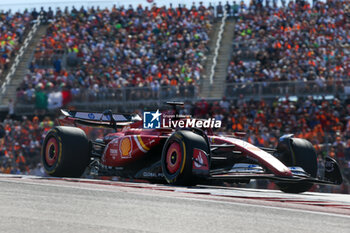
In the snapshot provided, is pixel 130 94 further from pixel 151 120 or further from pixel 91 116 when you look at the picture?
pixel 151 120

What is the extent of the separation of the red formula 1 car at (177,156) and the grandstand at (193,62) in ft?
18.1

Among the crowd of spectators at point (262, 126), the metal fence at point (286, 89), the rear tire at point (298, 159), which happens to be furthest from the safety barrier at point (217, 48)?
the rear tire at point (298, 159)

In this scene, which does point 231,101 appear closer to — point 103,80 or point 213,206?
point 103,80

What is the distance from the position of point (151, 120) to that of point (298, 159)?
2337mm

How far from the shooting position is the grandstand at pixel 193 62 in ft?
72.0

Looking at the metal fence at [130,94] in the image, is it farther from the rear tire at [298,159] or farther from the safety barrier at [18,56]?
the rear tire at [298,159]

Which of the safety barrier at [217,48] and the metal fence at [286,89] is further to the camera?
the safety barrier at [217,48]

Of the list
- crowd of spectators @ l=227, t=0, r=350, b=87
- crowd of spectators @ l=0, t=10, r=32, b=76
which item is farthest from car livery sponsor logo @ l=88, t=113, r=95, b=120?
crowd of spectators @ l=0, t=10, r=32, b=76

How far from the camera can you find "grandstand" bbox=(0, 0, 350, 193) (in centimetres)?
2194

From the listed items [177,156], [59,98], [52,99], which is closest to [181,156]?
[177,156]

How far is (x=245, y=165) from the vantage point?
9.76 meters

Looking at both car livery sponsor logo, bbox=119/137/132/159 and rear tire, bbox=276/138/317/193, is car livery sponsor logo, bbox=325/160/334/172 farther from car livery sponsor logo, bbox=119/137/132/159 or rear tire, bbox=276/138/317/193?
car livery sponsor logo, bbox=119/137/132/159

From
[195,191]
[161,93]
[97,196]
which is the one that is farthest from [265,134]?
[161,93]

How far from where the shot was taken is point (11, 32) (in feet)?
105
